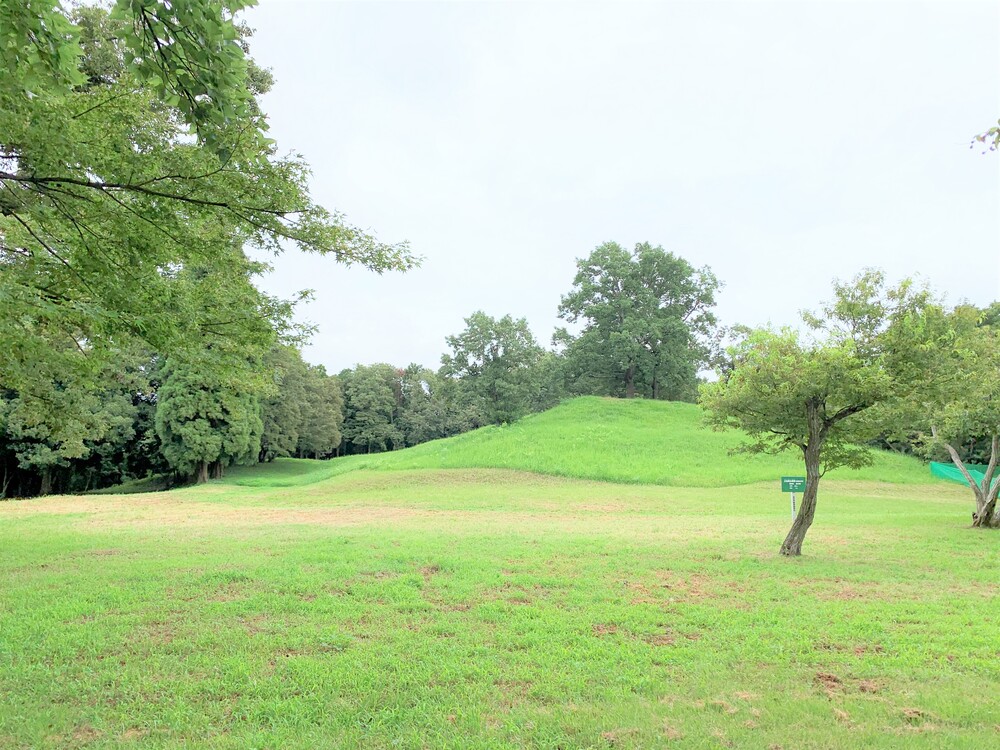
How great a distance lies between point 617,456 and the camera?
32781mm

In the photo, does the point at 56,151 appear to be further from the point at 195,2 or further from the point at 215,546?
the point at 215,546

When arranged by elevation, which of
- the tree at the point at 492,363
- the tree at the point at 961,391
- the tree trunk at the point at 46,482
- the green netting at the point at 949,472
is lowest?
the tree trunk at the point at 46,482

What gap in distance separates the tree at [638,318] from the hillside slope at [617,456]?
19.3 ft

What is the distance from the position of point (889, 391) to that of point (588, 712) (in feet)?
27.2

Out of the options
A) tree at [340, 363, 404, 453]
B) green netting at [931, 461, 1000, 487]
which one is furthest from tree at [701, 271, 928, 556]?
tree at [340, 363, 404, 453]

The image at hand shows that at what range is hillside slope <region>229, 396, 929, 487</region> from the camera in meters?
29.9

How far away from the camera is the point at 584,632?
5891mm

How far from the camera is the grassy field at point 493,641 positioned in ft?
12.7

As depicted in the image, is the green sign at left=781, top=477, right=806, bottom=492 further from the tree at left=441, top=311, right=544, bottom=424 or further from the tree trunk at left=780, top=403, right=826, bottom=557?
the tree at left=441, top=311, right=544, bottom=424

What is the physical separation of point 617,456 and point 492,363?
12441 millimetres

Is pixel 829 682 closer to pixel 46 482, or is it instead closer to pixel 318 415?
pixel 46 482

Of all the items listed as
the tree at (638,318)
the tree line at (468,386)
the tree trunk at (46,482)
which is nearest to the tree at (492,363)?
the tree line at (468,386)

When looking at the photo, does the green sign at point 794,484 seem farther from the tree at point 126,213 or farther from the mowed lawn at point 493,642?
the tree at point 126,213

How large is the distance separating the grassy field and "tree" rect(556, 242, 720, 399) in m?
35.5
